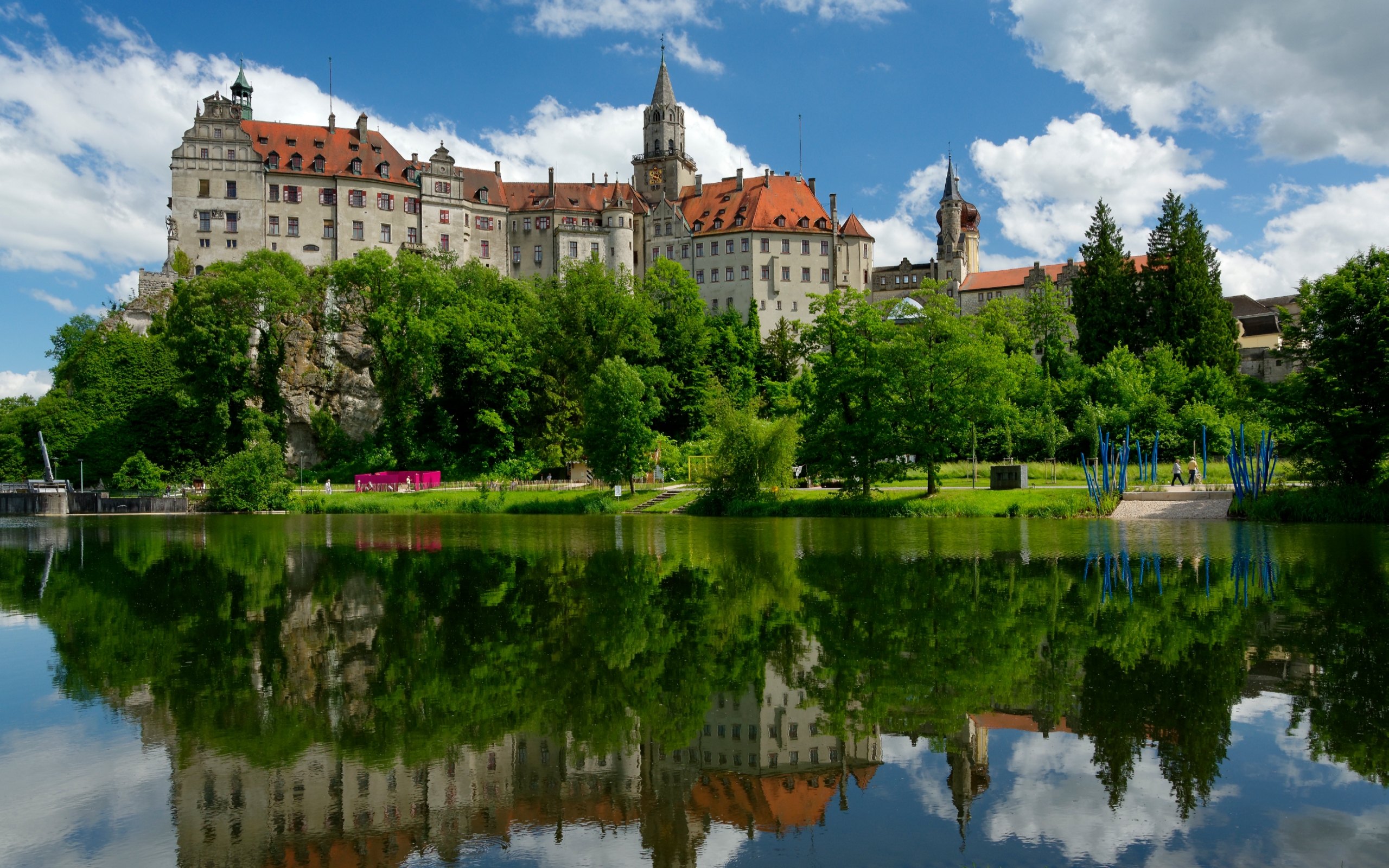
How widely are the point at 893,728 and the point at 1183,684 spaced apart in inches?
140

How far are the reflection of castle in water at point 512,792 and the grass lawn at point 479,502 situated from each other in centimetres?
3791

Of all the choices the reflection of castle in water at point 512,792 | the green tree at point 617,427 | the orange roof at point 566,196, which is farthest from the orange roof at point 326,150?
the reflection of castle in water at point 512,792

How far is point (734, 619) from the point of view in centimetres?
1430

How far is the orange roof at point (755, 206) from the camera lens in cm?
9794

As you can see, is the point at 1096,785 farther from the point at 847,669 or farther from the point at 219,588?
the point at 219,588

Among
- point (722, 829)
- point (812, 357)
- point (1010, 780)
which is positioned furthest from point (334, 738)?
point (812, 357)

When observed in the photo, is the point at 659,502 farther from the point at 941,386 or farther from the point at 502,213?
the point at 502,213

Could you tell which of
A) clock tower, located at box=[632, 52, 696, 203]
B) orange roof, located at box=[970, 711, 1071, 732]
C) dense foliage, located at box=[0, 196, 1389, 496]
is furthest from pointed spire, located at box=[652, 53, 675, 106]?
orange roof, located at box=[970, 711, 1071, 732]

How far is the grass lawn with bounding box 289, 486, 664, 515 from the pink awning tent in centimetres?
431

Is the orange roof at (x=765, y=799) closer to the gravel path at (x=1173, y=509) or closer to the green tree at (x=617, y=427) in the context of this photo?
the gravel path at (x=1173, y=509)

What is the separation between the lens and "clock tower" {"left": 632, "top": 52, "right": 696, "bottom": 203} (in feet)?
350

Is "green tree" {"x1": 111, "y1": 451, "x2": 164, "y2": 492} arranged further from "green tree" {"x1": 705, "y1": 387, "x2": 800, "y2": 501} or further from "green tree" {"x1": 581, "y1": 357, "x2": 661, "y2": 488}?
"green tree" {"x1": 705, "y1": 387, "x2": 800, "y2": 501}

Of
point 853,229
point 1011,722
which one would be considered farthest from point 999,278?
point 1011,722

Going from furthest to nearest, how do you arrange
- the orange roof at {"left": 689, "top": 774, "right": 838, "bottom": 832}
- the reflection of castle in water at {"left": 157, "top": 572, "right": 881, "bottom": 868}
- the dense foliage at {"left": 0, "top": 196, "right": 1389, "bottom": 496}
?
the dense foliage at {"left": 0, "top": 196, "right": 1389, "bottom": 496} < the orange roof at {"left": 689, "top": 774, "right": 838, "bottom": 832} < the reflection of castle in water at {"left": 157, "top": 572, "right": 881, "bottom": 868}
